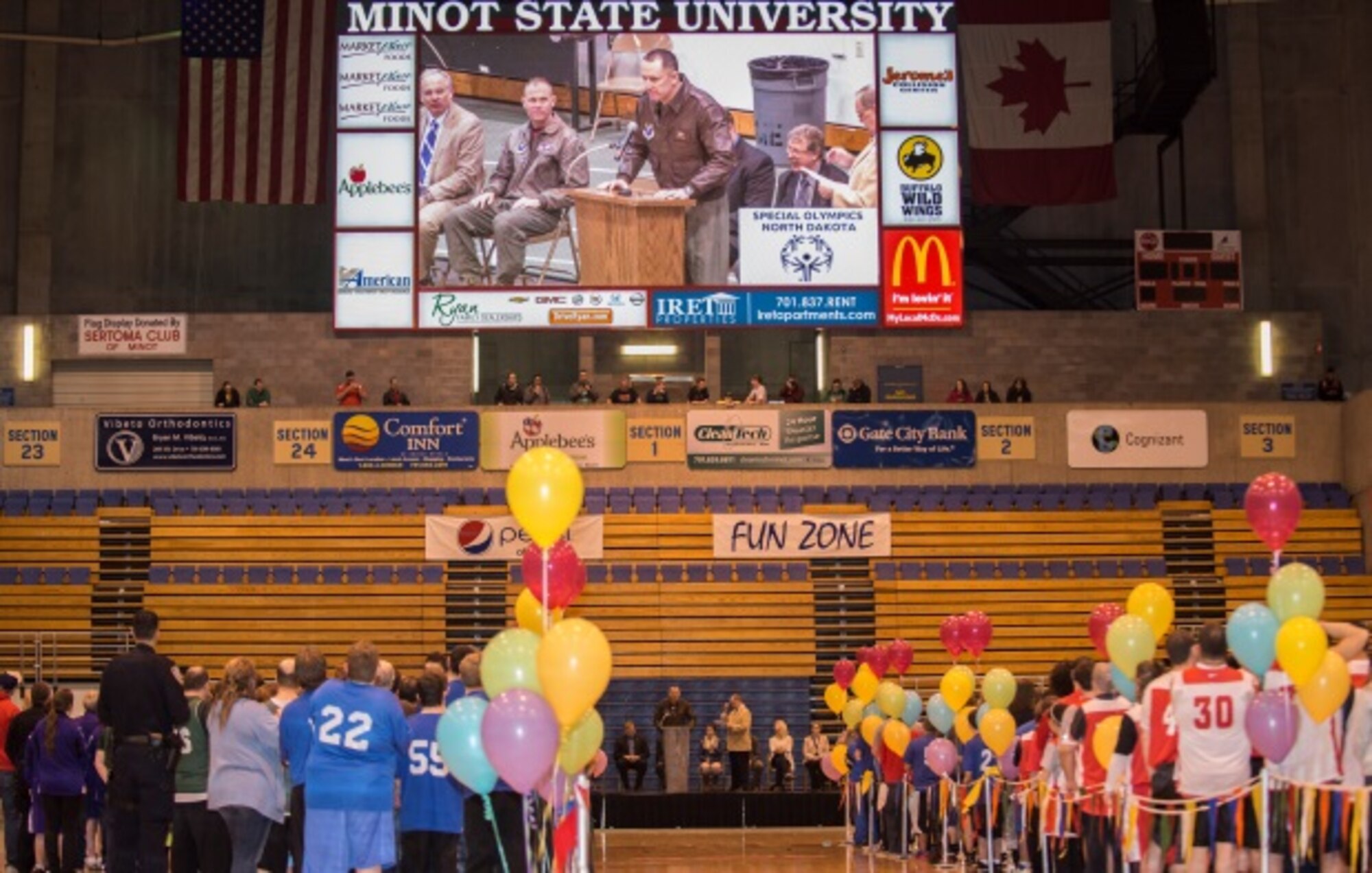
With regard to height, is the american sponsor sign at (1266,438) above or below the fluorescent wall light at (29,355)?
below

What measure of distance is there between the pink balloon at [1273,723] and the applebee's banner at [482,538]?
18.1 metres

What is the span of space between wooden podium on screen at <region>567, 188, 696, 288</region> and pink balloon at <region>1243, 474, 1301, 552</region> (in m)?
16.2

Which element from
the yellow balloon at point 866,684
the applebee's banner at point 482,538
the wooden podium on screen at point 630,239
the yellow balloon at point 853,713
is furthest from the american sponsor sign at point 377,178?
the yellow balloon at point 866,684

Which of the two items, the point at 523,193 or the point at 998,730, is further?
the point at 523,193

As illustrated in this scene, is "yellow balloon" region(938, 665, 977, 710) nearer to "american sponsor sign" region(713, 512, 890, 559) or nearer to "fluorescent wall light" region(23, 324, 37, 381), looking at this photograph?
"american sponsor sign" region(713, 512, 890, 559)

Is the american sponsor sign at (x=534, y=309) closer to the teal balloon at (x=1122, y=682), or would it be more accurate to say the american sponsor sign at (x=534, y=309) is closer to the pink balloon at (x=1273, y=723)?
the teal balloon at (x=1122, y=682)

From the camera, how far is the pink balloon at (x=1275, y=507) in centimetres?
1187

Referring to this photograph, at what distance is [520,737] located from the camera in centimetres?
945

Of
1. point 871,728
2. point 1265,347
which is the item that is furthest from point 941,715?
point 1265,347

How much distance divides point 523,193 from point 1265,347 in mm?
12175

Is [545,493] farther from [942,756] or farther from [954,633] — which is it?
[954,633]

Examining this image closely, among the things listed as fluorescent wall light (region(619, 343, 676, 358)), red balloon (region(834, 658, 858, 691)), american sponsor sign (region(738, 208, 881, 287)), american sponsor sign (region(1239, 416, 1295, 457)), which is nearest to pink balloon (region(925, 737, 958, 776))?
red balloon (region(834, 658, 858, 691))

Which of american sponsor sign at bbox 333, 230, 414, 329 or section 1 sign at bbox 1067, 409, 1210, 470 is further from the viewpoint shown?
section 1 sign at bbox 1067, 409, 1210, 470

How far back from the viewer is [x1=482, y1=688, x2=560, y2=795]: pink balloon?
945cm
